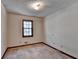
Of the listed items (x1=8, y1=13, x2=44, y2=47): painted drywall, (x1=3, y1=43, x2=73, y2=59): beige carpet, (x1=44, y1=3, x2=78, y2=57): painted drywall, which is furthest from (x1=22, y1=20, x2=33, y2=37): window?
(x1=44, y1=3, x2=78, y2=57): painted drywall

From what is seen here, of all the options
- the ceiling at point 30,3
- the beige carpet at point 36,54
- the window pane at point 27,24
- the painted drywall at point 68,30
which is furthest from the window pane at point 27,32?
the painted drywall at point 68,30

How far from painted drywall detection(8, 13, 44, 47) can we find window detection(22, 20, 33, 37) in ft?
0.79

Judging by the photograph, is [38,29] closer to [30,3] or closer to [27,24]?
[27,24]

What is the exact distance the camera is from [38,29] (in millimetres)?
6219

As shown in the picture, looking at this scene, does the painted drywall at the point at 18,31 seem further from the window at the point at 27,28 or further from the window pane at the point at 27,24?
the window pane at the point at 27,24

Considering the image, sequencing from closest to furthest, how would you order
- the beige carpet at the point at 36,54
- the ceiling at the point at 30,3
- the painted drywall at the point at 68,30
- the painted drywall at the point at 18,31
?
the ceiling at the point at 30,3 < the painted drywall at the point at 68,30 < the beige carpet at the point at 36,54 < the painted drywall at the point at 18,31

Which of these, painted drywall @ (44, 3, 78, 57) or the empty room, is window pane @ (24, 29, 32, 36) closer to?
the empty room

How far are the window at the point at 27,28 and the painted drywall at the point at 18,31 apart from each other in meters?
0.24

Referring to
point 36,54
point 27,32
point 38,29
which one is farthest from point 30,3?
point 38,29

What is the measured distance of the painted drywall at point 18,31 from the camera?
4836 mm

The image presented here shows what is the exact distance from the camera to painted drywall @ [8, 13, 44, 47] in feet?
15.9

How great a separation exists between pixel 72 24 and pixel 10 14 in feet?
12.7

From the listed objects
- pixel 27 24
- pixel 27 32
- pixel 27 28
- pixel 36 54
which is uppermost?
pixel 27 24

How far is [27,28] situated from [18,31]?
0.79m
